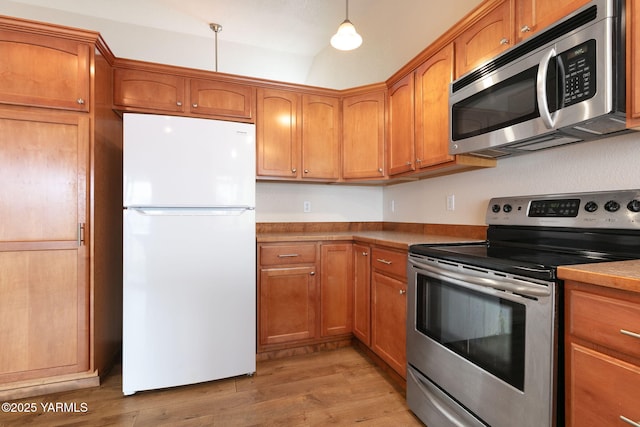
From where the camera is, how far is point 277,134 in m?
2.60

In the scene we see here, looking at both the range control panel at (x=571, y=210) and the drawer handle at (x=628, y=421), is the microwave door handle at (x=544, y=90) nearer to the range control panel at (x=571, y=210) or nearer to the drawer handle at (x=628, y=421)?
the range control panel at (x=571, y=210)

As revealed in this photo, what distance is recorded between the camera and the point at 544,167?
1625 mm

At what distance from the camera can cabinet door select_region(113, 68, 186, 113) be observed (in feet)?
7.29

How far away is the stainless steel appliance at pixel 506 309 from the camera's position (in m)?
1.00

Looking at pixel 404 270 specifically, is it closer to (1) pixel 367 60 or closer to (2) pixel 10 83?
(1) pixel 367 60

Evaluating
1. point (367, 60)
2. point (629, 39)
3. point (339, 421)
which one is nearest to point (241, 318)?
point (339, 421)

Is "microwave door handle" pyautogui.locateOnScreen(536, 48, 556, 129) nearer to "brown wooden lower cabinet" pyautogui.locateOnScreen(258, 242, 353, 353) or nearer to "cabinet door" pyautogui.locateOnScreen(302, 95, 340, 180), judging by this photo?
"brown wooden lower cabinet" pyautogui.locateOnScreen(258, 242, 353, 353)

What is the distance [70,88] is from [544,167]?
2.79m

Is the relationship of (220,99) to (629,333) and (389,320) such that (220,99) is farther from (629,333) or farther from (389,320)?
(629,333)

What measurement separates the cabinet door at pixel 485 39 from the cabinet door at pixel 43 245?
234 centimetres

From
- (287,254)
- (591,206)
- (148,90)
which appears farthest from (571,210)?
(148,90)

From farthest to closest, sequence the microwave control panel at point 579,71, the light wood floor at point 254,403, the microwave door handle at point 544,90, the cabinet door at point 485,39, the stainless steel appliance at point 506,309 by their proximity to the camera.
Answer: the light wood floor at point 254,403, the cabinet door at point 485,39, the microwave door handle at point 544,90, the microwave control panel at point 579,71, the stainless steel appliance at point 506,309

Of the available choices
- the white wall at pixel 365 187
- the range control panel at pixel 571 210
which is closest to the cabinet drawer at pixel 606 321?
the range control panel at pixel 571 210

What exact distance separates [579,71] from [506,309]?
938 mm
